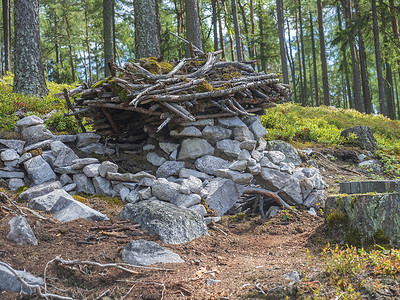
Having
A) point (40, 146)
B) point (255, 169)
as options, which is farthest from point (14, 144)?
point (255, 169)

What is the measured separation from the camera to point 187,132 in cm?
645


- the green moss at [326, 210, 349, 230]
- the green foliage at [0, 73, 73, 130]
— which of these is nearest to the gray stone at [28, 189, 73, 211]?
the green foliage at [0, 73, 73, 130]

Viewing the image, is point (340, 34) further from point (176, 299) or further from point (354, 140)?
point (176, 299)

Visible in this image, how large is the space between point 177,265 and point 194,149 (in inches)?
123

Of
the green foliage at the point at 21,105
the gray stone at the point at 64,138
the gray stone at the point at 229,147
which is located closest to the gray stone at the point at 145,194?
the gray stone at the point at 229,147

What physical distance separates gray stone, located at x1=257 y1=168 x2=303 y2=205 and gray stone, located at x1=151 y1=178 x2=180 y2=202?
70.3 inches

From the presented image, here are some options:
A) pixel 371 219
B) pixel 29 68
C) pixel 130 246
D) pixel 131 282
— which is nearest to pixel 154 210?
pixel 130 246

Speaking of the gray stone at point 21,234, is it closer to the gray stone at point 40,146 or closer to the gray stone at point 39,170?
the gray stone at point 39,170

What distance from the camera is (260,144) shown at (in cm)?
732

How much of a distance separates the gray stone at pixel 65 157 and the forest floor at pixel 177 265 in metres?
1.41

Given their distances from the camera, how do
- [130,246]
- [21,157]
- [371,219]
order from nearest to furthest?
[130,246]
[371,219]
[21,157]

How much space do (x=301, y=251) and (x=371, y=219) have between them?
907 millimetres

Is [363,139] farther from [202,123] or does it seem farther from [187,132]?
[187,132]

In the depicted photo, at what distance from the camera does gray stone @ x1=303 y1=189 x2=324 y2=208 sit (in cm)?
623
